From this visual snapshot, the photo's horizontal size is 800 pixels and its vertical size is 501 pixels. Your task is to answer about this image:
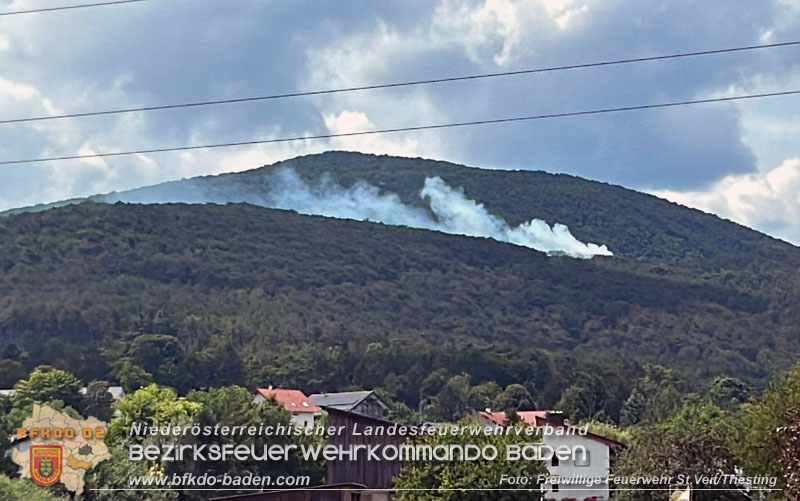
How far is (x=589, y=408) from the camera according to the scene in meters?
103

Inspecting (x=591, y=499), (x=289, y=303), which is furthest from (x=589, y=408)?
(x=289, y=303)

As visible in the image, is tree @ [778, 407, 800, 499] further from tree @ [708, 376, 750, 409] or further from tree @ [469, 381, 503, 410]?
tree @ [708, 376, 750, 409]

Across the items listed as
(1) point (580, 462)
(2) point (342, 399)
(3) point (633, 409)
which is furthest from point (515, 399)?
(1) point (580, 462)

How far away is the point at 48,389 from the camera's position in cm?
7894

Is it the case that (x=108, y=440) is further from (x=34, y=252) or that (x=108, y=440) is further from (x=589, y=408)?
(x=34, y=252)

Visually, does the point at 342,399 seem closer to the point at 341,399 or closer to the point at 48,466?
the point at 341,399

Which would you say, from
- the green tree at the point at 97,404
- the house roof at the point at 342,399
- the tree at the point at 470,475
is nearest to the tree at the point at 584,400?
the house roof at the point at 342,399

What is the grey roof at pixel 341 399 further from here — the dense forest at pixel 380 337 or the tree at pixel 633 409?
the tree at pixel 633 409

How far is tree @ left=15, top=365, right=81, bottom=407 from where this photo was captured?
74.4m

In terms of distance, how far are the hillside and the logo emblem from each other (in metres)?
70.0

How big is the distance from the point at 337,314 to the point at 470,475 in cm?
13025

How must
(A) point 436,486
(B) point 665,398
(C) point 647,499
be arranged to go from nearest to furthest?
(A) point 436,486 < (C) point 647,499 < (B) point 665,398

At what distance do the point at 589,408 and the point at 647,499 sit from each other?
59.2m

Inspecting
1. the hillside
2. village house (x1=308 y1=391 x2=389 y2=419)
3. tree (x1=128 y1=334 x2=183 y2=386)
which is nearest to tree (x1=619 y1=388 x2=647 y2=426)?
the hillside
